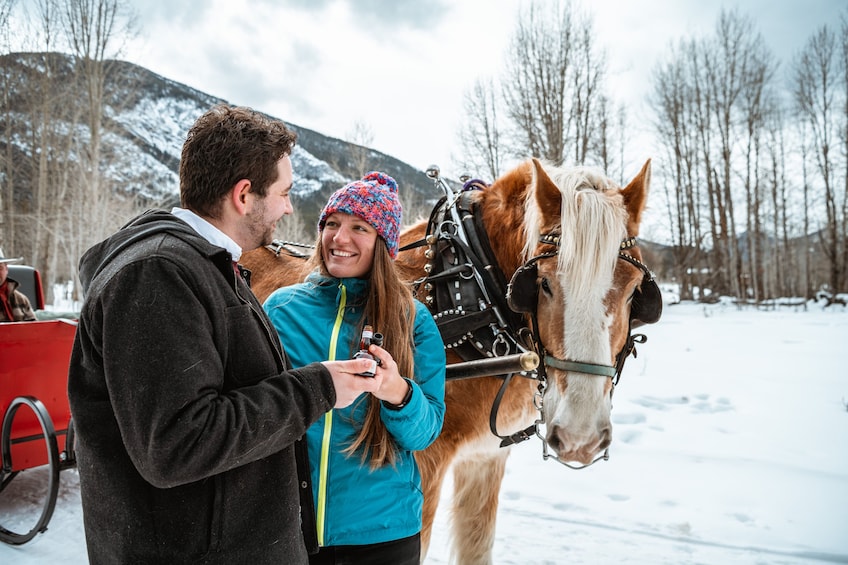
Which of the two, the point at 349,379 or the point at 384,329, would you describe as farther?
the point at 384,329

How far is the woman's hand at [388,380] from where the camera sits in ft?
3.77

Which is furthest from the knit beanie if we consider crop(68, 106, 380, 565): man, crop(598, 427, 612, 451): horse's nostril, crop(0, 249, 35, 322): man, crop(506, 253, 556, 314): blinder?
crop(0, 249, 35, 322): man

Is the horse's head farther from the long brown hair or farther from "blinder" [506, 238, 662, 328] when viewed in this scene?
the long brown hair

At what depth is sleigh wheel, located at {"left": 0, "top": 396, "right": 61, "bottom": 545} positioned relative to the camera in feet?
10.00

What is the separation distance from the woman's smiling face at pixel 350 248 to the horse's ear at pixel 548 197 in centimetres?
76

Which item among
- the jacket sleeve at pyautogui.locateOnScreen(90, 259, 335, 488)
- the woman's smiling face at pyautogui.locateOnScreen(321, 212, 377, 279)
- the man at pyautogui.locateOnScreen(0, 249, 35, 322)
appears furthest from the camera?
the man at pyautogui.locateOnScreen(0, 249, 35, 322)

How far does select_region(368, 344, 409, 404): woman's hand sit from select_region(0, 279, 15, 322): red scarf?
17.0 feet

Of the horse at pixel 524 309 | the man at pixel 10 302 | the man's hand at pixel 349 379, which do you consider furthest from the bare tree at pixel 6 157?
the man's hand at pixel 349 379

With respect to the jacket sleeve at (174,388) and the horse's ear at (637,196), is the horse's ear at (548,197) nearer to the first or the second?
the horse's ear at (637,196)

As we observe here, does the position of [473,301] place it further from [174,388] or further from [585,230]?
[174,388]

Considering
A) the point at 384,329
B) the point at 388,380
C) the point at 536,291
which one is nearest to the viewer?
the point at 388,380

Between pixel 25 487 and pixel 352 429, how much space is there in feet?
13.3

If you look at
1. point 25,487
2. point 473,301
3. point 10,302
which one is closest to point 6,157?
point 10,302

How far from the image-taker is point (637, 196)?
6.69ft
